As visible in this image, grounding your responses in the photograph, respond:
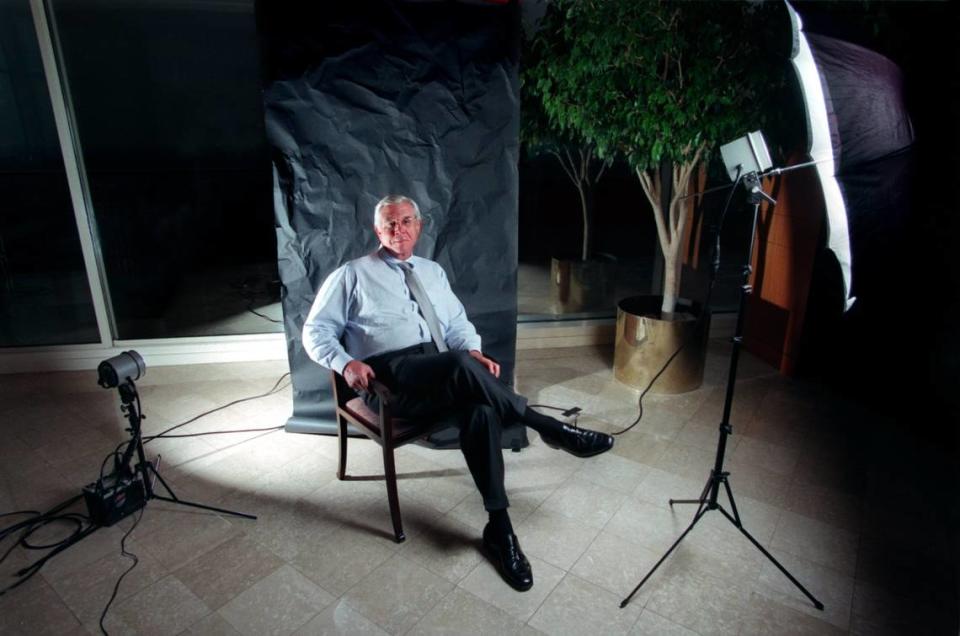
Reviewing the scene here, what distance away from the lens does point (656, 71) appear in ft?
8.29

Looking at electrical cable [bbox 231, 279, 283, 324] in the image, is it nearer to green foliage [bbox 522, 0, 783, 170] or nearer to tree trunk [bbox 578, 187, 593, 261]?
tree trunk [bbox 578, 187, 593, 261]

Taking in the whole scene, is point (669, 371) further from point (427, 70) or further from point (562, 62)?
point (427, 70)

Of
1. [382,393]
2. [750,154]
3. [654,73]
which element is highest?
[654,73]

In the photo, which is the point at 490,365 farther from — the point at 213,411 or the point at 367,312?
the point at 213,411

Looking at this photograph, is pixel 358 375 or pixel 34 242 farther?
pixel 34 242

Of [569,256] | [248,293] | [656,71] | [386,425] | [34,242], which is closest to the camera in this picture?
[386,425]

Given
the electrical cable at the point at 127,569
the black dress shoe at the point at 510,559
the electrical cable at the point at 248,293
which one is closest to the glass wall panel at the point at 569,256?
the black dress shoe at the point at 510,559

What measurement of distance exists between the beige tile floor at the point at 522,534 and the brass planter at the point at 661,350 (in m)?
0.19

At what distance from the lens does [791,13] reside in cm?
133

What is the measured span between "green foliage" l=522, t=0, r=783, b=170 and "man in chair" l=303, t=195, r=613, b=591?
1104 millimetres

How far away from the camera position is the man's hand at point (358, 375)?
189cm

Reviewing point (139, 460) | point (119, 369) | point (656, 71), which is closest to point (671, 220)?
point (656, 71)

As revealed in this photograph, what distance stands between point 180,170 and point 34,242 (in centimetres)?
259

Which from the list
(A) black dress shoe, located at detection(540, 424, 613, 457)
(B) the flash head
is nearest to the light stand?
(B) the flash head
